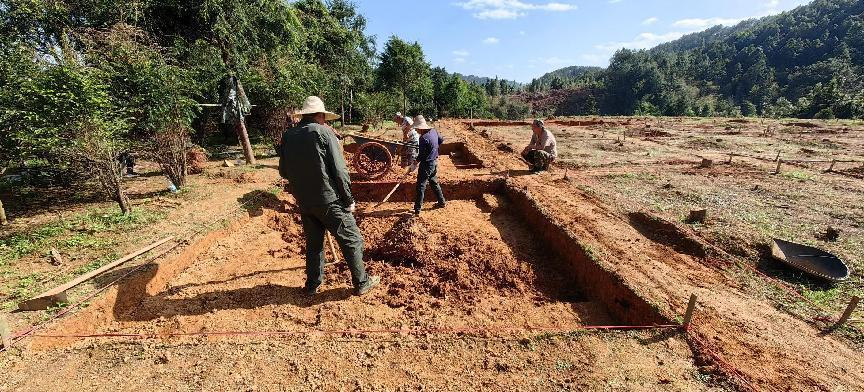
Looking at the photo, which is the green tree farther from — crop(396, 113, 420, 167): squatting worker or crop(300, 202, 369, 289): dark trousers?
crop(300, 202, 369, 289): dark trousers

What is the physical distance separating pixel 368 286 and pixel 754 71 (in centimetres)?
8357

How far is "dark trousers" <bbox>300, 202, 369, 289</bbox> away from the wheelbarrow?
421 centimetres

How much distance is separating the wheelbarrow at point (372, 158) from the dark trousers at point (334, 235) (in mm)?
4212

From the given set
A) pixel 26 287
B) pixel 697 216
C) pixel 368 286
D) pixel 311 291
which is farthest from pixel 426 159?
pixel 26 287

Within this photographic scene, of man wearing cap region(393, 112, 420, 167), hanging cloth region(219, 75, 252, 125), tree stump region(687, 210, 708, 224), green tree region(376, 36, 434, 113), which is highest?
green tree region(376, 36, 434, 113)

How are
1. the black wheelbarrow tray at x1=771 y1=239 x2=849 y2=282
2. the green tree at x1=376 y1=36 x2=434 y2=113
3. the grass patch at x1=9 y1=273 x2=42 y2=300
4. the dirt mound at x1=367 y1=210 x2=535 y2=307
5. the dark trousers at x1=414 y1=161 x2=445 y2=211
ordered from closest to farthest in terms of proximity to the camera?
the grass patch at x1=9 y1=273 x2=42 y2=300
the black wheelbarrow tray at x1=771 y1=239 x2=849 y2=282
the dirt mound at x1=367 y1=210 x2=535 y2=307
the dark trousers at x1=414 y1=161 x2=445 y2=211
the green tree at x1=376 y1=36 x2=434 y2=113

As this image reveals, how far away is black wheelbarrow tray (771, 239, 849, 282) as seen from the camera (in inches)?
158

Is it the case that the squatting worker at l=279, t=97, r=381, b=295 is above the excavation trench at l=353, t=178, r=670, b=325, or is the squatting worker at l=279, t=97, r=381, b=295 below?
above

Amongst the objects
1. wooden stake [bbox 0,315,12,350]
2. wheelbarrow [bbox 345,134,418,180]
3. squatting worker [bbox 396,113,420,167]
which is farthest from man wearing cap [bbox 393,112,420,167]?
wooden stake [bbox 0,315,12,350]

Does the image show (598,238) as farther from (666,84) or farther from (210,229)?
(666,84)

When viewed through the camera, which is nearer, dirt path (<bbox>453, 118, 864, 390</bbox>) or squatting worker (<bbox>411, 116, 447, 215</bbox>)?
dirt path (<bbox>453, 118, 864, 390</bbox>)

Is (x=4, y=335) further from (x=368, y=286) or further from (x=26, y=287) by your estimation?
(x=368, y=286)

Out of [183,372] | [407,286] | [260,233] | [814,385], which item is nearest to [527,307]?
[407,286]

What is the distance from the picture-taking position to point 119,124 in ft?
18.3
